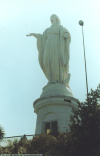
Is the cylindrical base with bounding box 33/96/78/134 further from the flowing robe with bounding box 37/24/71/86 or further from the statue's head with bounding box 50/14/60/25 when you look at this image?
the statue's head with bounding box 50/14/60/25

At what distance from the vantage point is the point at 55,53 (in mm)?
17125

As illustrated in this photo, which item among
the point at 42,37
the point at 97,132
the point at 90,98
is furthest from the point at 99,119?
the point at 42,37

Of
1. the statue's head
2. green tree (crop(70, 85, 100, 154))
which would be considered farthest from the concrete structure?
green tree (crop(70, 85, 100, 154))

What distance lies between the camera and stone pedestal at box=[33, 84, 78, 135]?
46.9ft

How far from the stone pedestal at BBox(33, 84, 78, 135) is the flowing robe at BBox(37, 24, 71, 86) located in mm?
1721

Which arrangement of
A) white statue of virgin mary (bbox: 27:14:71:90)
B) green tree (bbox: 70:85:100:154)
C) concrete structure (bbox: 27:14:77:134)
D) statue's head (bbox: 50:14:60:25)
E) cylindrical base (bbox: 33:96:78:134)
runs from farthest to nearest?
statue's head (bbox: 50:14:60:25) < white statue of virgin mary (bbox: 27:14:71:90) < concrete structure (bbox: 27:14:77:134) < cylindrical base (bbox: 33:96:78:134) < green tree (bbox: 70:85:100:154)

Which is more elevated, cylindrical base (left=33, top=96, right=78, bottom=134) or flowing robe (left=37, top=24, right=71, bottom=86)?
flowing robe (left=37, top=24, right=71, bottom=86)

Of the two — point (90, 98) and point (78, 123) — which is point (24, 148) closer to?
point (78, 123)

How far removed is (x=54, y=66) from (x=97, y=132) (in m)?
8.33

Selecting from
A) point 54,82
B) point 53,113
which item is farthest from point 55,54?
point 53,113

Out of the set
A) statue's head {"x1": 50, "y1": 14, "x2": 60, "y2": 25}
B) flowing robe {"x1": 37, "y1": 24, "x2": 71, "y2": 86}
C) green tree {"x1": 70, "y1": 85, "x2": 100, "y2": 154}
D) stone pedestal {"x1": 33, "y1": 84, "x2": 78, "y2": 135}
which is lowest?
green tree {"x1": 70, "y1": 85, "x2": 100, "y2": 154}

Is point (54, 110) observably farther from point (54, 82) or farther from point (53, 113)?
point (54, 82)

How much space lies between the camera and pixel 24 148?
10.2m

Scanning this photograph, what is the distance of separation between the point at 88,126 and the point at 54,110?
5.21 m
